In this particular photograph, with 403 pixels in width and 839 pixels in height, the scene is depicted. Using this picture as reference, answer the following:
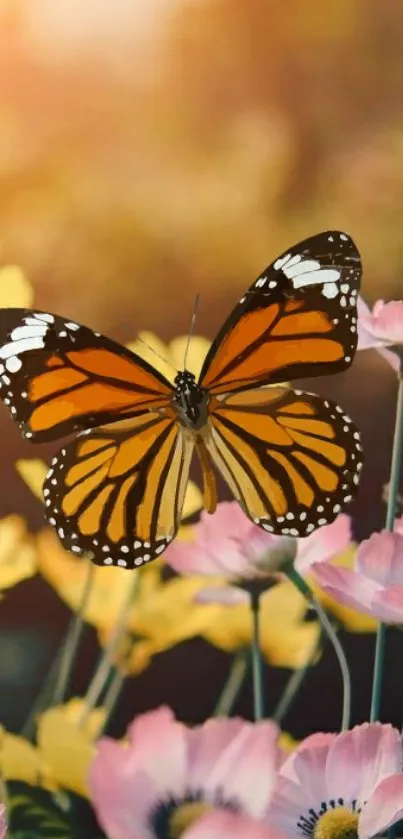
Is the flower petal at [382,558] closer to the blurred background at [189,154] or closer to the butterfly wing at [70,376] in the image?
the blurred background at [189,154]

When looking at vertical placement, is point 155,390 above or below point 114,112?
below

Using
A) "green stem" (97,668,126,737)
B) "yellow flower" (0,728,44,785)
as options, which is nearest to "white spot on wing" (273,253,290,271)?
A: "green stem" (97,668,126,737)

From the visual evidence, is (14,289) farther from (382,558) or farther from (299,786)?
(299,786)

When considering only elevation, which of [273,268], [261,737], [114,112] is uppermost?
[114,112]

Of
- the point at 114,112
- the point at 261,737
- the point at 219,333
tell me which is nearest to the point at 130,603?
the point at 261,737

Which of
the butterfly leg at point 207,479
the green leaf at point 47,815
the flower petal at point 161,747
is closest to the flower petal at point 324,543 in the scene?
the butterfly leg at point 207,479

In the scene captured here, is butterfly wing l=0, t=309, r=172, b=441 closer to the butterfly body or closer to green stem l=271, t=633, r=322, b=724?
the butterfly body

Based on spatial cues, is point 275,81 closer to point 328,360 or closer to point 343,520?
point 328,360
